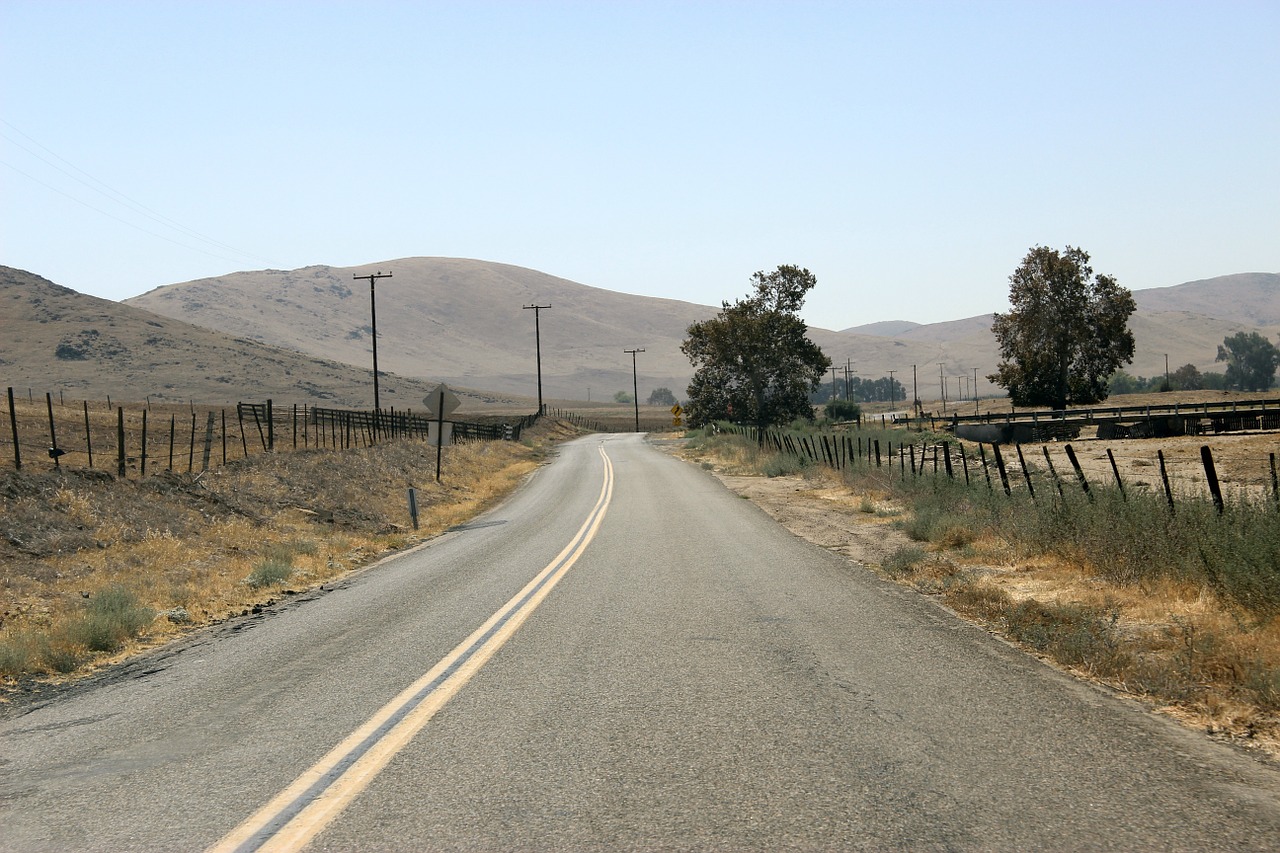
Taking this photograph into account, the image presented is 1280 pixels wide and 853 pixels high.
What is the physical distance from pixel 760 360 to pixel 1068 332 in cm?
2418

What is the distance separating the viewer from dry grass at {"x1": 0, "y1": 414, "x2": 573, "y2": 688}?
37.0 feet

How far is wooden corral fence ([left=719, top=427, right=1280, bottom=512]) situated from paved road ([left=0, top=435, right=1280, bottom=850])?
455 cm

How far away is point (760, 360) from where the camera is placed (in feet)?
235

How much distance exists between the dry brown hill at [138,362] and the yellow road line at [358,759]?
11922 cm

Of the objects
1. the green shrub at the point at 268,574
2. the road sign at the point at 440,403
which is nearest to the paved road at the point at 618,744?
the green shrub at the point at 268,574

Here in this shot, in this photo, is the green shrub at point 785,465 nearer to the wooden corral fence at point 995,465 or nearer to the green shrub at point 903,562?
the wooden corral fence at point 995,465

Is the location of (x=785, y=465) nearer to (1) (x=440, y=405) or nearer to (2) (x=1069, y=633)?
(1) (x=440, y=405)

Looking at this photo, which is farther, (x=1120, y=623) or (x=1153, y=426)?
(x=1153, y=426)

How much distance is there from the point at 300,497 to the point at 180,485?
382 centimetres

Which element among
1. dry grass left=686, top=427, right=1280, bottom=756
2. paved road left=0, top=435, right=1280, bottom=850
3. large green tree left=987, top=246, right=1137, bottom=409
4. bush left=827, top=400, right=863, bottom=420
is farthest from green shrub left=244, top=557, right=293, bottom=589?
bush left=827, top=400, right=863, bottom=420

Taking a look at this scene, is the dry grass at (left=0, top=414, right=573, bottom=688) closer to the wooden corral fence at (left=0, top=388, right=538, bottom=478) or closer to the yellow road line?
the wooden corral fence at (left=0, top=388, right=538, bottom=478)

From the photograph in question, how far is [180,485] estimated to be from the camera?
2173 centimetres

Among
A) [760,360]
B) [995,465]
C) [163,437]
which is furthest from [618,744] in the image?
[760,360]

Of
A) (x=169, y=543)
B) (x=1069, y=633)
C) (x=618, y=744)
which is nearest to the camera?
(x=618, y=744)
